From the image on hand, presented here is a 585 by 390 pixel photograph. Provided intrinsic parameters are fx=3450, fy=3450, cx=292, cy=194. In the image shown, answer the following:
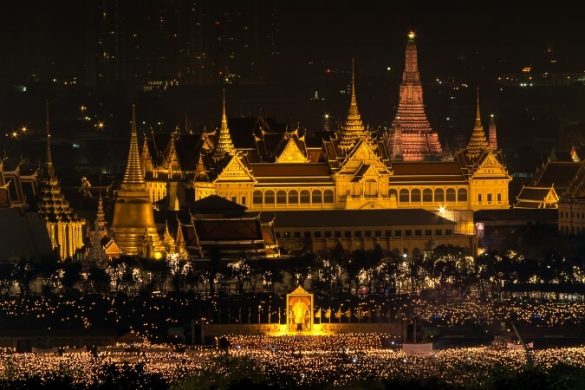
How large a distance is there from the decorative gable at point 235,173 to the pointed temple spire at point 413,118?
19067 mm

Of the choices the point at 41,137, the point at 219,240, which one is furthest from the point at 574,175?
the point at 41,137

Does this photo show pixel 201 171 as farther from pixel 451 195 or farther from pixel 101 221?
pixel 101 221

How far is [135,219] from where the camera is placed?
3976 inches

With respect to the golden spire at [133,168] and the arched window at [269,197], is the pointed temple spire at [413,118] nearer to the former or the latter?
the arched window at [269,197]

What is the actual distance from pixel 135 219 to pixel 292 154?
53.3 feet

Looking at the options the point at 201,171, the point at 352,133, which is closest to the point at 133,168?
the point at 201,171

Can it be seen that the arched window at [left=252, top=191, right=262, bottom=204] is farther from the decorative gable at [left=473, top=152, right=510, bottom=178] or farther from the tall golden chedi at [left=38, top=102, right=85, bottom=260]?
the tall golden chedi at [left=38, top=102, right=85, bottom=260]

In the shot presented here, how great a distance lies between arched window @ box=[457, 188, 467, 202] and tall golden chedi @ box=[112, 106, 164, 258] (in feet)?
44.9

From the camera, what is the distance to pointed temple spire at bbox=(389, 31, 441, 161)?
13088cm

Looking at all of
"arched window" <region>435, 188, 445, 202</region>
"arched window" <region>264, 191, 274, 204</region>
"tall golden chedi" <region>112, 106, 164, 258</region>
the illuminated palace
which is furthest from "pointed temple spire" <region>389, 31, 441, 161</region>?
"tall golden chedi" <region>112, 106, 164, 258</region>

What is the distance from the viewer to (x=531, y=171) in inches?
5364

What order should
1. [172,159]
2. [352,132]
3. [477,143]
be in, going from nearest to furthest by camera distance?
[352,132] < [172,159] < [477,143]

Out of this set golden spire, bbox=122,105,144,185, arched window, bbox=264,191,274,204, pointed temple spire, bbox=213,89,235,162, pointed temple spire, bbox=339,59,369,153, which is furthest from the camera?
pointed temple spire, bbox=339,59,369,153

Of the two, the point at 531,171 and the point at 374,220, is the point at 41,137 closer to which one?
the point at 531,171
